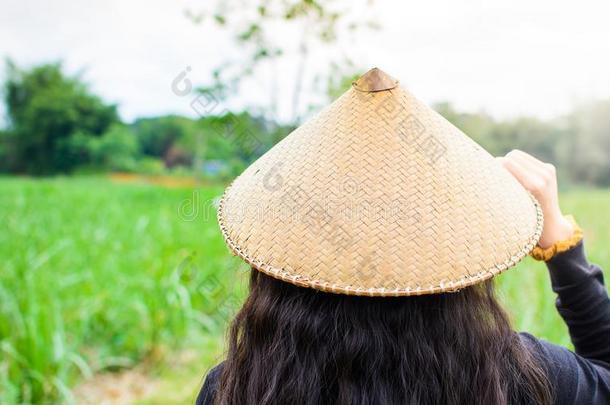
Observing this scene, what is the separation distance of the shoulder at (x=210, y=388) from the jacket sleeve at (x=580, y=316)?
1.65ft

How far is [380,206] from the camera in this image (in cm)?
69

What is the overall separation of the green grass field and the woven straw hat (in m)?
0.81

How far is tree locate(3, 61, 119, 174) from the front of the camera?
15406 millimetres

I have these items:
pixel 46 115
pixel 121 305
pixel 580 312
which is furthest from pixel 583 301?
pixel 46 115

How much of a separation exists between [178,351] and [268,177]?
2348 mm

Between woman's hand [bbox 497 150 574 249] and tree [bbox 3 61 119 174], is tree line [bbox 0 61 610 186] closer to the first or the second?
tree [bbox 3 61 119 174]

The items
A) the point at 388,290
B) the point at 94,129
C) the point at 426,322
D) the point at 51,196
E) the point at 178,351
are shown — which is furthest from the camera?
the point at 94,129

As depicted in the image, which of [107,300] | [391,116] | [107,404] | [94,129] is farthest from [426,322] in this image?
[94,129]

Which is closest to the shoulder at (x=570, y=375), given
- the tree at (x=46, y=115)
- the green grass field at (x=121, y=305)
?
the green grass field at (x=121, y=305)

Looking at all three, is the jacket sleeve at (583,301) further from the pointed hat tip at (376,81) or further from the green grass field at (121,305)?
the green grass field at (121,305)

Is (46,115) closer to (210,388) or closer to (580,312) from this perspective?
(210,388)

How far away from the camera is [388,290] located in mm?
668

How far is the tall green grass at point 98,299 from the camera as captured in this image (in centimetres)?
230

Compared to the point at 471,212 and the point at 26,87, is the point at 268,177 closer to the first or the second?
the point at 471,212
